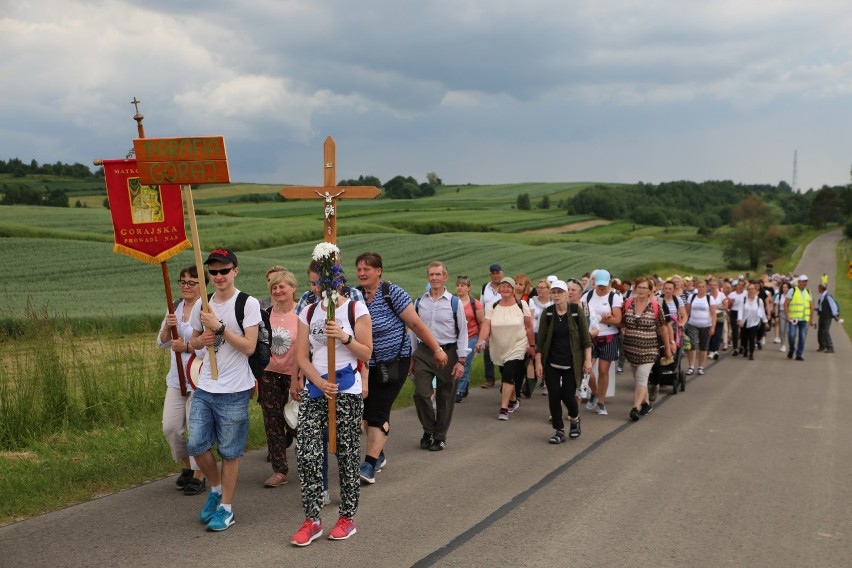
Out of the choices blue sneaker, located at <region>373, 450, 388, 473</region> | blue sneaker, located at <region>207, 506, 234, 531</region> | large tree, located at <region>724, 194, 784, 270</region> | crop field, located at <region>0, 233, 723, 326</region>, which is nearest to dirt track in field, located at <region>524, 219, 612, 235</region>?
large tree, located at <region>724, 194, 784, 270</region>

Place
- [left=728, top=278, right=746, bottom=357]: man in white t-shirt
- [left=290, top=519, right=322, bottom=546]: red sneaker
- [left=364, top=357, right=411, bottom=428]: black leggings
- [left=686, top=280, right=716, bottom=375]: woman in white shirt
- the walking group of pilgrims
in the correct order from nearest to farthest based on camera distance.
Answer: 1. [left=290, top=519, right=322, bottom=546]: red sneaker
2. the walking group of pilgrims
3. [left=364, top=357, right=411, bottom=428]: black leggings
4. [left=686, top=280, right=716, bottom=375]: woman in white shirt
5. [left=728, top=278, right=746, bottom=357]: man in white t-shirt

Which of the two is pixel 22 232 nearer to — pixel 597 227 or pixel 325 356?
pixel 325 356

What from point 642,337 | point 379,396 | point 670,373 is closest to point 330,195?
point 379,396

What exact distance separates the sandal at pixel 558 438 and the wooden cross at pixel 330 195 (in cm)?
388

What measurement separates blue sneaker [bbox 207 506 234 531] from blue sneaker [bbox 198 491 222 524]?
0.10 meters

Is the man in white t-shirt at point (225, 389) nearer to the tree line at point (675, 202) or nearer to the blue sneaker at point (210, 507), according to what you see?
the blue sneaker at point (210, 507)

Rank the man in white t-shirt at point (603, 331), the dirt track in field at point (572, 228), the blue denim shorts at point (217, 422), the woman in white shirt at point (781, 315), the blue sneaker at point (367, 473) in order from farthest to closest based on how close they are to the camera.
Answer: the dirt track in field at point (572, 228)
the woman in white shirt at point (781, 315)
the man in white t-shirt at point (603, 331)
the blue sneaker at point (367, 473)
the blue denim shorts at point (217, 422)

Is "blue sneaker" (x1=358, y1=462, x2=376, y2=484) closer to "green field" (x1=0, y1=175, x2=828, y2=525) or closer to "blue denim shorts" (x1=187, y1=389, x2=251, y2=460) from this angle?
"blue denim shorts" (x1=187, y1=389, x2=251, y2=460)

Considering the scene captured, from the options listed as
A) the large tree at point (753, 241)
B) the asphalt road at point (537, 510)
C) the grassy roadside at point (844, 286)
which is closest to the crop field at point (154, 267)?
the asphalt road at point (537, 510)

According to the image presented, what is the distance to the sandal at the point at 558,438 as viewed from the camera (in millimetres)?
8945

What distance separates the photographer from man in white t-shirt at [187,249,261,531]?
5707mm

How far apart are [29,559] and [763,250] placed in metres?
77.8

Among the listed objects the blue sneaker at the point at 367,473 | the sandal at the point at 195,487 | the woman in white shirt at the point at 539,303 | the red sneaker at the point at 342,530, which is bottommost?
the blue sneaker at the point at 367,473

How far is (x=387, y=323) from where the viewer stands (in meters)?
7.15
